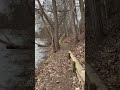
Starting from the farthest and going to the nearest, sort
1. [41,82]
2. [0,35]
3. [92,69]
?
[41,82] < [92,69] < [0,35]

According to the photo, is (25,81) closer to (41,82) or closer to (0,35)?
(0,35)

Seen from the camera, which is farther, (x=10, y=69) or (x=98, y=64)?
(x=98, y=64)

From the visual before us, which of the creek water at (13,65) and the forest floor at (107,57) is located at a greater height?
the creek water at (13,65)

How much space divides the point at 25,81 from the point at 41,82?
4086mm

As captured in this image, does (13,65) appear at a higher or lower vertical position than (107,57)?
higher

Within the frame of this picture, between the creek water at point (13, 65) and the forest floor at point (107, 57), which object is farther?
the forest floor at point (107, 57)

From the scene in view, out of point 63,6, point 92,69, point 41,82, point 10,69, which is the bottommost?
point 41,82

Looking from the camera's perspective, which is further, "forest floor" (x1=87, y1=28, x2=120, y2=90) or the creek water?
"forest floor" (x1=87, y1=28, x2=120, y2=90)

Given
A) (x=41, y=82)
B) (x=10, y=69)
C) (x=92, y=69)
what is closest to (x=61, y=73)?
(x=41, y=82)

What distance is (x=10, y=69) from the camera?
622mm

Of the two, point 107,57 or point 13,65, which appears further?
point 107,57

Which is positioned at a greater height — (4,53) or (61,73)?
(4,53)

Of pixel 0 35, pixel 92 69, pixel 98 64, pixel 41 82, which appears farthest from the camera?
pixel 41 82

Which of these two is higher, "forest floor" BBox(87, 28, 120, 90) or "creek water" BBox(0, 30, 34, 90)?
"creek water" BBox(0, 30, 34, 90)
